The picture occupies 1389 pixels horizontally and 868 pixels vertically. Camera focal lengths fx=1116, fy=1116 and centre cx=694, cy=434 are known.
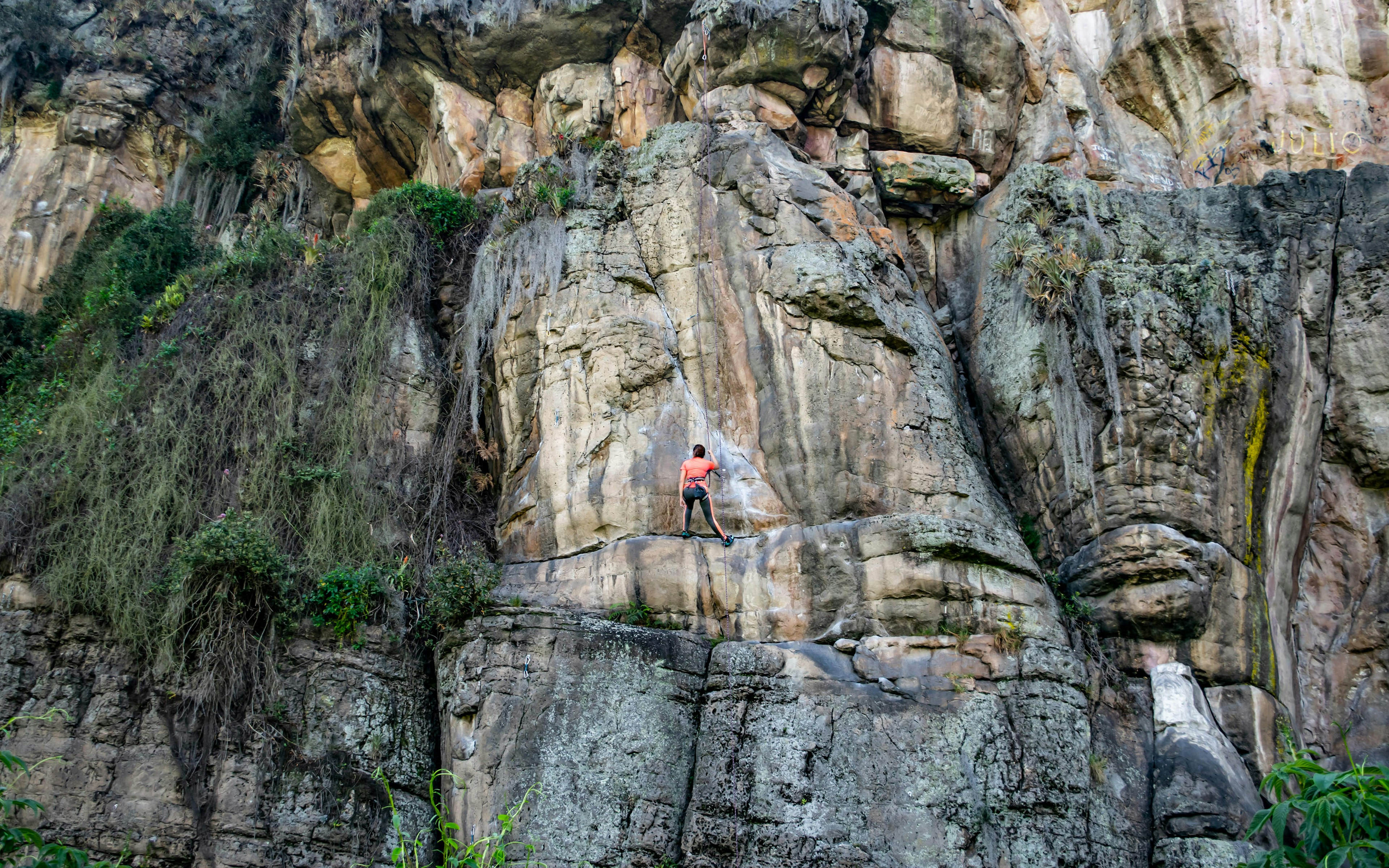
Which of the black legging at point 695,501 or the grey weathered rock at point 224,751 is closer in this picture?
the grey weathered rock at point 224,751

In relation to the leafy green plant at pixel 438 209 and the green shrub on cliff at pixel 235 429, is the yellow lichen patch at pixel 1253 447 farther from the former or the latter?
the leafy green plant at pixel 438 209

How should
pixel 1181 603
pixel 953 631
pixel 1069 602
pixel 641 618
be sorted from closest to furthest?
pixel 953 631, pixel 1181 603, pixel 641 618, pixel 1069 602

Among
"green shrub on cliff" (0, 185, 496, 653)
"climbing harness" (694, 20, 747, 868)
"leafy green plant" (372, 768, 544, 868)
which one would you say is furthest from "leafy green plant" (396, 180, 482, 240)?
"leafy green plant" (372, 768, 544, 868)

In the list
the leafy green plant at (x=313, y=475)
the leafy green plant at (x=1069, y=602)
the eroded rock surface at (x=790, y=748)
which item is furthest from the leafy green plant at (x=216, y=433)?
the leafy green plant at (x=1069, y=602)

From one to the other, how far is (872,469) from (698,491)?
2.10 metres

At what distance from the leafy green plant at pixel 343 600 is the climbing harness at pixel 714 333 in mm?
4185

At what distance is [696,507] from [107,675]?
22.9ft

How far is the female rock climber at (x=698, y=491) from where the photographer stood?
42.3ft

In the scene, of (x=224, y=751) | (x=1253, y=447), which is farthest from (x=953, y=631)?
(x=224, y=751)

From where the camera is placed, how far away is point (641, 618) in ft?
41.4

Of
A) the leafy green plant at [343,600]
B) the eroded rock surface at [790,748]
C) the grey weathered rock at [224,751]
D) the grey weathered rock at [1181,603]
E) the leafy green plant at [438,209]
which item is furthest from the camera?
the leafy green plant at [438,209]

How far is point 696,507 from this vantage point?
13.5 meters

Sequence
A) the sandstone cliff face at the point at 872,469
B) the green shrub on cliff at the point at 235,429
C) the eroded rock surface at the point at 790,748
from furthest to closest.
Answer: the green shrub on cliff at the point at 235,429 < the sandstone cliff face at the point at 872,469 < the eroded rock surface at the point at 790,748

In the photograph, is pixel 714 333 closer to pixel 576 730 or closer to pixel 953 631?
pixel 953 631
